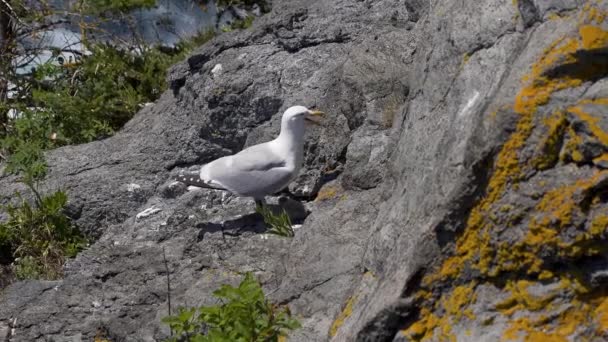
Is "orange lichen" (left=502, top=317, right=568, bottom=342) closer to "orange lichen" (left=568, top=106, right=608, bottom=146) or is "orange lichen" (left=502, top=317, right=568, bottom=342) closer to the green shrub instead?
"orange lichen" (left=568, top=106, right=608, bottom=146)

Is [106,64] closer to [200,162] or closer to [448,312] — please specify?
[200,162]

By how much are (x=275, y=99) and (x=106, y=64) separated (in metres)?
2.91

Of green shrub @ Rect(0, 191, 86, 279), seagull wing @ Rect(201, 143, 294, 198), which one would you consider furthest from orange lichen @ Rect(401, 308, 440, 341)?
green shrub @ Rect(0, 191, 86, 279)

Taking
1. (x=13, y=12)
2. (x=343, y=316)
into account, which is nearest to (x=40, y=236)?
(x=13, y=12)

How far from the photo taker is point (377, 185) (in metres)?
5.23

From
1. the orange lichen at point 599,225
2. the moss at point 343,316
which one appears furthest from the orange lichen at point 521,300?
the moss at point 343,316

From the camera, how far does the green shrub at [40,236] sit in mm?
6613

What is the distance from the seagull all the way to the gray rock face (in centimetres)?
20

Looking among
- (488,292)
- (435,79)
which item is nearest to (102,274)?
(435,79)

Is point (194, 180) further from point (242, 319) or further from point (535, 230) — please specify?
point (535, 230)

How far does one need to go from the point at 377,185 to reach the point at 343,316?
134 cm

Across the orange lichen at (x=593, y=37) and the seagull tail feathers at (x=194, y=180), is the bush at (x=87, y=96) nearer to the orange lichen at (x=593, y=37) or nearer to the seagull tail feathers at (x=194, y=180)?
the seagull tail feathers at (x=194, y=180)

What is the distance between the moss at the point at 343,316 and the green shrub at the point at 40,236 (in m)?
3.05

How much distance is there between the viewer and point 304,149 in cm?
618
